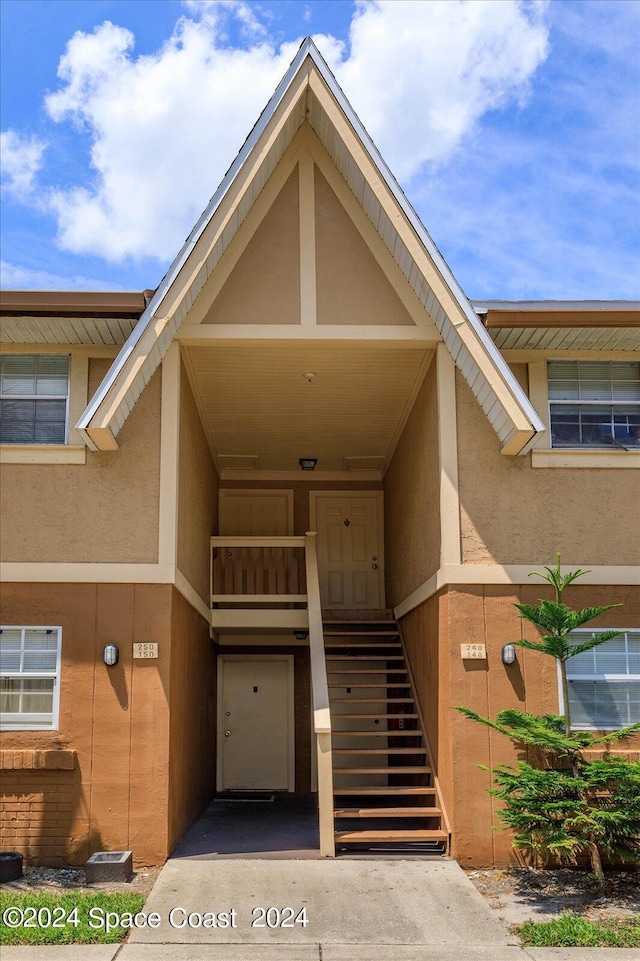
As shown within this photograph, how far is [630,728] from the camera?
8312 mm

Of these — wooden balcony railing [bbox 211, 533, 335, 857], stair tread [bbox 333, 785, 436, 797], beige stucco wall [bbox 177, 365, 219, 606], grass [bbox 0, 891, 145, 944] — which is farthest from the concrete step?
beige stucco wall [bbox 177, 365, 219, 606]

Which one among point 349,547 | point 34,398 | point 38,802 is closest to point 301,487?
point 349,547

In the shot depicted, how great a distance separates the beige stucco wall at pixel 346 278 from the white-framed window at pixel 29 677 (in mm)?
4568

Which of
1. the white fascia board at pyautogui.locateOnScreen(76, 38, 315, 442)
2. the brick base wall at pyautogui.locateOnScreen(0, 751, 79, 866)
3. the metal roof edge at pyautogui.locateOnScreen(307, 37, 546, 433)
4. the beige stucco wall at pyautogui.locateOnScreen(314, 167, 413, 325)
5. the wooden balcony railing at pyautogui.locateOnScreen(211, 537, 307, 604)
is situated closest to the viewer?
the brick base wall at pyautogui.locateOnScreen(0, 751, 79, 866)

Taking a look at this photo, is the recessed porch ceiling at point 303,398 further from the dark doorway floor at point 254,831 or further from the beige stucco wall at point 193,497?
the dark doorway floor at point 254,831

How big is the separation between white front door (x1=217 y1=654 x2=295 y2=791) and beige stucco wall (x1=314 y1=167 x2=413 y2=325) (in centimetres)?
677

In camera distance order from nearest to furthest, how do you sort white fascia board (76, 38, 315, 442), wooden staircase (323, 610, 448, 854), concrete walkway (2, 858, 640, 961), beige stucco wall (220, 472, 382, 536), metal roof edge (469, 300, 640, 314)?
concrete walkway (2, 858, 640, 961) → white fascia board (76, 38, 315, 442) → wooden staircase (323, 610, 448, 854) → metal roof edge (469, 300, 640, 314) → beige stucco wall (220, 472, 382, 536)

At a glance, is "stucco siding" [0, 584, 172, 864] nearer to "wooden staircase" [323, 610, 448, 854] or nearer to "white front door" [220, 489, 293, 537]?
"wooden staircase" [323, 610, 448, 854]

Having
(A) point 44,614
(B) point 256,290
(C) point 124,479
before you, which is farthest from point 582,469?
(A) point 44,614

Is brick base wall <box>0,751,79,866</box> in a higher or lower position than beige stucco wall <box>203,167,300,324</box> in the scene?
lower

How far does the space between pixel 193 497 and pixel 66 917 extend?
17.6 ft

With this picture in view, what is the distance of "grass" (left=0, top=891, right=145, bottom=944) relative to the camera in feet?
22.8

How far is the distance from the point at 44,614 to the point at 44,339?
304 centimetres

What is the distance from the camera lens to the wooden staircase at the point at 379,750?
9609mm
